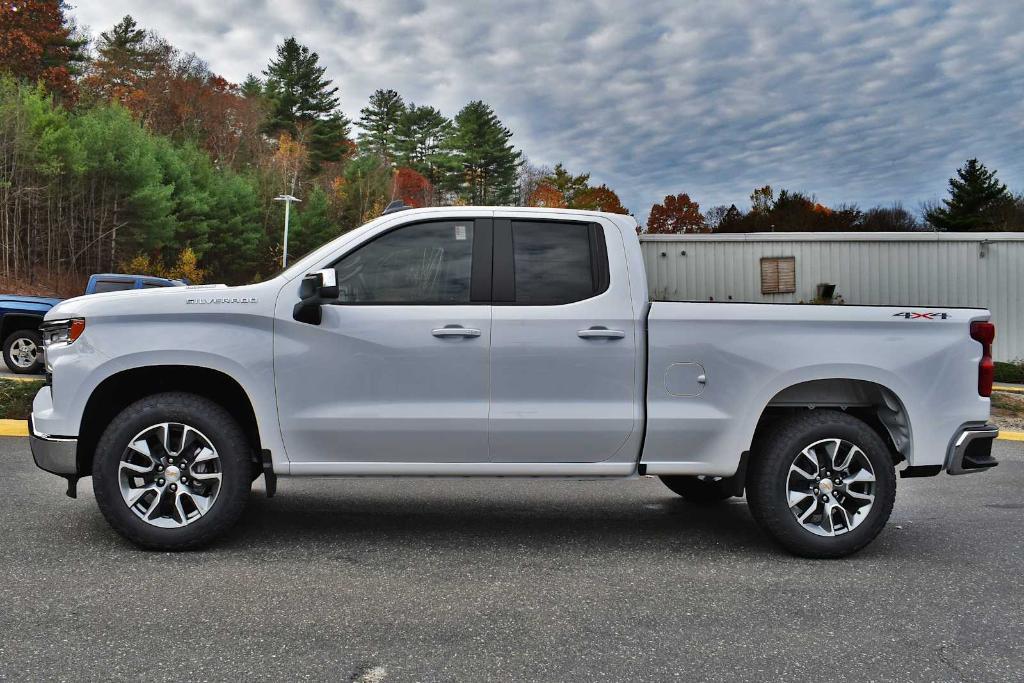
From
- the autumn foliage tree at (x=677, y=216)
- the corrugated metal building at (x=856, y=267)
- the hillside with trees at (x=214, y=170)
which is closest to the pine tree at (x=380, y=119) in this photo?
the hillside with trees at (x=214, y=170)

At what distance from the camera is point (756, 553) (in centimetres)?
530

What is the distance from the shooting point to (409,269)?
5180 millimetres

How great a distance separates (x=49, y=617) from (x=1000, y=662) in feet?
13.3

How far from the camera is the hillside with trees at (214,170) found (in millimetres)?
43125

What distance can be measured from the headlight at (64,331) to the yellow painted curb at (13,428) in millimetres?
4727

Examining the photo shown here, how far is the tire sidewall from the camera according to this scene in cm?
509

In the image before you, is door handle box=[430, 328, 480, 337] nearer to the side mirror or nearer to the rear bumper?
the side mirror

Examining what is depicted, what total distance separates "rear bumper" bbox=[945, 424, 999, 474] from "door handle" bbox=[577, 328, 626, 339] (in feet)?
6.82

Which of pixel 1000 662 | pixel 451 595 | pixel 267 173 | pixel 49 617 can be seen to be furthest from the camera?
pixel 267 173

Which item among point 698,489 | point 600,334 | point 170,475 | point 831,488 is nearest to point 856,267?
point 698,489

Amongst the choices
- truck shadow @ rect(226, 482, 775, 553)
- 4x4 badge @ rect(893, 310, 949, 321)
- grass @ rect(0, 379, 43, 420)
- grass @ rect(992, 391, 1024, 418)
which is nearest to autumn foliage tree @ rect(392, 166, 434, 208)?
grass @ rect(992, 391, 1024, 418)

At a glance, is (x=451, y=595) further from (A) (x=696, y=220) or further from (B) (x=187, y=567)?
(A) (x=696, y=220)

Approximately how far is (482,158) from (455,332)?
226 feet

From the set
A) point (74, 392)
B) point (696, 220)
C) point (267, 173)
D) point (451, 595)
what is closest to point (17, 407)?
point (74, 392)
